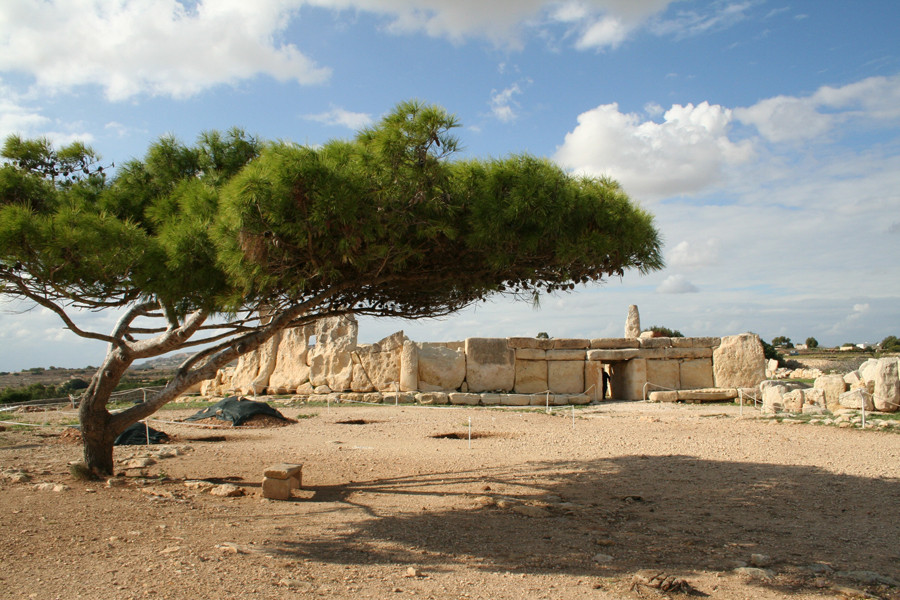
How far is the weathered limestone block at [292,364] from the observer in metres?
20.4

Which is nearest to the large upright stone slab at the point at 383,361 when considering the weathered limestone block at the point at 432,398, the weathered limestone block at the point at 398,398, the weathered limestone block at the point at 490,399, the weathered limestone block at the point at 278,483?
the weathered limestone block at the point at 398,398

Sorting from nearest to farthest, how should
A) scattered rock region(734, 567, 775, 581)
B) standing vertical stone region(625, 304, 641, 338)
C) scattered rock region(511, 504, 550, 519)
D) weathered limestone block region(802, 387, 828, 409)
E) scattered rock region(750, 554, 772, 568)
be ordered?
scattered rock region(734, 567, 775, 581)
scattered rock region(750, 554, 772, 568)
scattered rock region(511, 504, 550, 519)
weathered limestone block region(802, 387, 828, 409)
standing vertical stone region(625, 304, 641, 338)

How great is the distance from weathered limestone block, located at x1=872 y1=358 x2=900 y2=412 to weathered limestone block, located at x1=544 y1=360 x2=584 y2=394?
314 inches

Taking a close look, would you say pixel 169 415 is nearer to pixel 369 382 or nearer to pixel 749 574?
pixel 369 382

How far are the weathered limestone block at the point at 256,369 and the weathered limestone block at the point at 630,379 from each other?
11.8m

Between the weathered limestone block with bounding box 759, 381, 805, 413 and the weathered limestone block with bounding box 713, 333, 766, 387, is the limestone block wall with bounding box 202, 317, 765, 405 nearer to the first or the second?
the weathered limestone block with bounding box 713, 333, 766, 387

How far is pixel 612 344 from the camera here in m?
20.1

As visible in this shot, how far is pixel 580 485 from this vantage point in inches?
322

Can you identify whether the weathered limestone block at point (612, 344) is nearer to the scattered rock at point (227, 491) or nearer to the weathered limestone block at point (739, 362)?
the weathered limestone block at point (739, 362)

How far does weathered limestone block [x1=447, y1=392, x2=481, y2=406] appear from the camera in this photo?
1836cm

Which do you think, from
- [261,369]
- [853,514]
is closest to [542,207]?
[853,514]

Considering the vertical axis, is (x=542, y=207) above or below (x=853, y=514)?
above

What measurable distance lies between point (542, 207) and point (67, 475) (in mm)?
7078

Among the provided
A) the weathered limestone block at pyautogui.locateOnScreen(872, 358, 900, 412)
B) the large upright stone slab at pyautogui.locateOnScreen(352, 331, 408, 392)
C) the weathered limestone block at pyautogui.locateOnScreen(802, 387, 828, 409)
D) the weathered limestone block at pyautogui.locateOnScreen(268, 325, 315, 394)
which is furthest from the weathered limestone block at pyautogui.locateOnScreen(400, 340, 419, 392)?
the weathered limestone block at pyautogui.locateOnScreen(872, 358, 900, 412)
